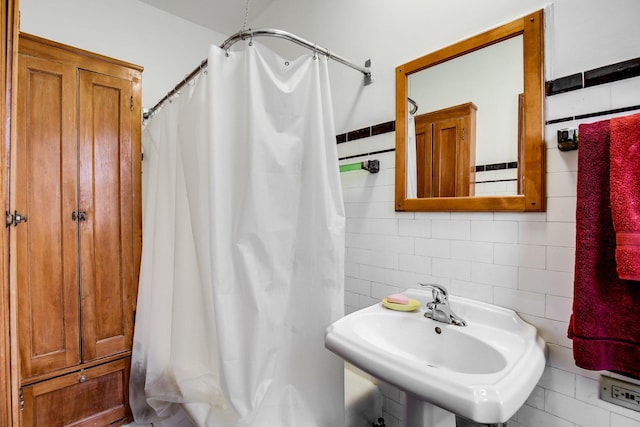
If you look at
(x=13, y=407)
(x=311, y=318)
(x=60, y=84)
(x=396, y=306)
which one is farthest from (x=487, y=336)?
(x=60, y=84)

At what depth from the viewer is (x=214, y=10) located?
2.10 metres

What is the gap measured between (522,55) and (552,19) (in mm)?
118

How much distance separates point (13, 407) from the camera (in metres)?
0.64

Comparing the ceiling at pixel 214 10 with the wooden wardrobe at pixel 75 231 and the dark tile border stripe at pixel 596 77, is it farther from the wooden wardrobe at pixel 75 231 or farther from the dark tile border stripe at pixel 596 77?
the dark tile border stripe at pixel 596 77

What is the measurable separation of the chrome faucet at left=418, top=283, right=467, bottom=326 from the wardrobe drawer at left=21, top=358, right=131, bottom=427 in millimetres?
1621

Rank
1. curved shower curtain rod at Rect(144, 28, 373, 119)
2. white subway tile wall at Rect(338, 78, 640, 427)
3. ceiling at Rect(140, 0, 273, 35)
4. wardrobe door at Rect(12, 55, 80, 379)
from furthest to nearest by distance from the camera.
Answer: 1. ceiling at Rect(140, 0, 273, 35)
2. wardrobe door at Rect(12, 55, 80, 379)
3. curved shower curtain rod at Rect(144, 28, 373, 119)
4. white subway tile wall at Rect(338, 78, 640, 427)

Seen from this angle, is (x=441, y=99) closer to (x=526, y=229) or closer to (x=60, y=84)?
(x=526, y=229)

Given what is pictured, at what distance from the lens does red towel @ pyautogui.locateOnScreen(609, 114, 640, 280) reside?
0.71m

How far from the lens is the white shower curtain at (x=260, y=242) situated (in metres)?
0.99

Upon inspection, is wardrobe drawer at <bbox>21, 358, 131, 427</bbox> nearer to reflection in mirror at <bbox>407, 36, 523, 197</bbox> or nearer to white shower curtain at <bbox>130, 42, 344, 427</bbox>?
white shower curtain at <bbox>130, 42, 344, 427</bbox>

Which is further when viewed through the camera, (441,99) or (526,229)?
(441,99)

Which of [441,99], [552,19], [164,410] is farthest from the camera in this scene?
[164,410]

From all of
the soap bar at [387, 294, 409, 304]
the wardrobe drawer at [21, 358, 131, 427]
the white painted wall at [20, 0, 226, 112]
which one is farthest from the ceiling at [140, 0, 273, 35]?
the wardrobe drawer at [21, 358, 131, 427]

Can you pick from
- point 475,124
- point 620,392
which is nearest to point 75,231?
point 475,124
